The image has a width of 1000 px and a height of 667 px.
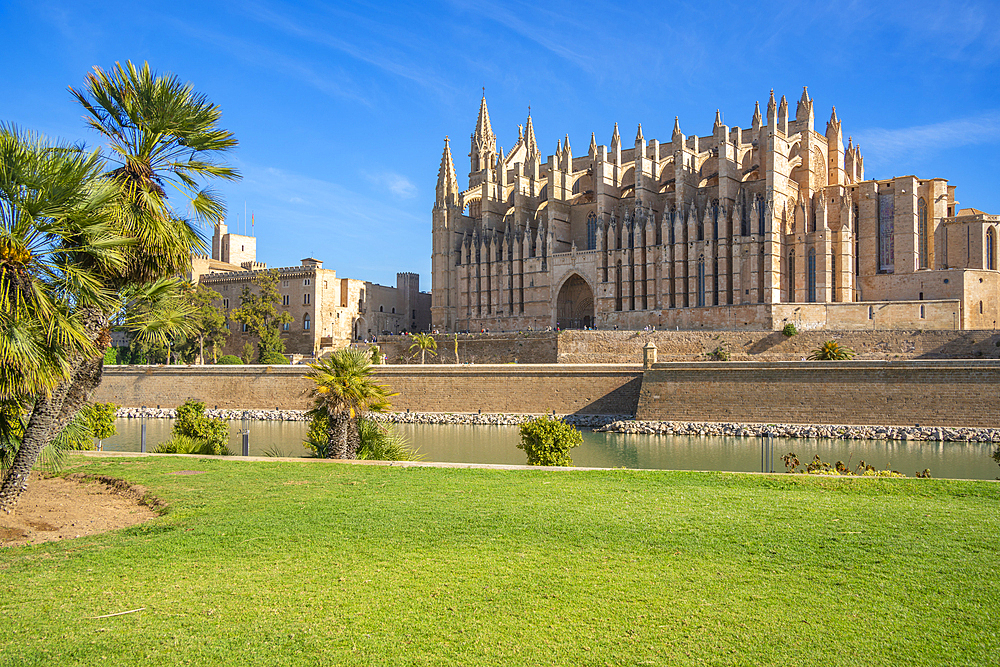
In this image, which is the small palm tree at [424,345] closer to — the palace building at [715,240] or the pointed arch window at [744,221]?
the palace building at [715,240]

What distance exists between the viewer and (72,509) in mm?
9125

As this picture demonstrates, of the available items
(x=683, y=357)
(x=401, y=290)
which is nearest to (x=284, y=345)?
(x=401, y=290)

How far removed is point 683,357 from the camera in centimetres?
4150

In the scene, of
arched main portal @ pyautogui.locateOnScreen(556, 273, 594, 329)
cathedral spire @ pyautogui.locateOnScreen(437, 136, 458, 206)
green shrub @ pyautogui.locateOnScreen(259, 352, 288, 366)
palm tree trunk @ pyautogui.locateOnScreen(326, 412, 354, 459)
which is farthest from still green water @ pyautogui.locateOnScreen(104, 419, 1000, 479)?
cathedral spire @ pyautogui.locateOnScreen(437, 136, 458, 206)

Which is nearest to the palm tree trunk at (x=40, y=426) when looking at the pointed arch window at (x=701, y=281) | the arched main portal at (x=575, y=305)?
the pointed arch window at (x=701, y=281)

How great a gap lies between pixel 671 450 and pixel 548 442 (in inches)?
394

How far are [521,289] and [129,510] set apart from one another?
46558 millimetres

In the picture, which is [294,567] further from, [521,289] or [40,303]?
[521,289]

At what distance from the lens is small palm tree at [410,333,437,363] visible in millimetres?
47344

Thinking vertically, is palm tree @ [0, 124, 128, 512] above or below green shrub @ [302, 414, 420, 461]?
above

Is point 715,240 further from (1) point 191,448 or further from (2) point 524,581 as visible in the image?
(2) point 524,581

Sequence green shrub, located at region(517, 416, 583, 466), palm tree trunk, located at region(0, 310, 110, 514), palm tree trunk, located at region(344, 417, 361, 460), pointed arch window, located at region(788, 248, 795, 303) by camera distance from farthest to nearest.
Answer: pointed arch window, located at region(788, 248, 795, 303) → palm tree trunk, located at region(344, 417, 361, 460) → green shrub, located at region(517, 416, 583, 466) → palm tree trunk, located at region(0, 310, 110, 514)

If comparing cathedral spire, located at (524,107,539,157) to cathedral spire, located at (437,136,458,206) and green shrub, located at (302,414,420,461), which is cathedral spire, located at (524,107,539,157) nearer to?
cathedral spire, located at (437,136,458,206)

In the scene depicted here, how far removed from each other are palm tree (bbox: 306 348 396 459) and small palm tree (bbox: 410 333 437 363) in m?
30.6
